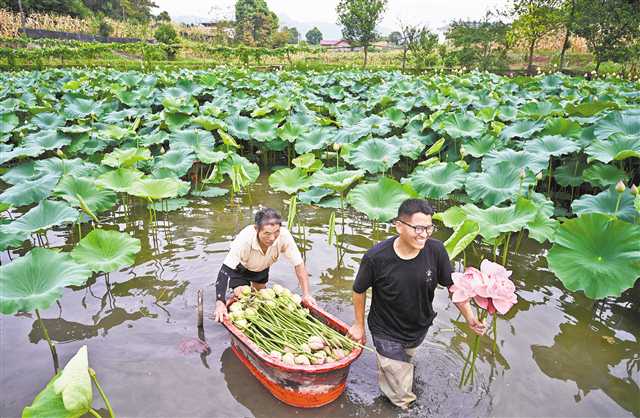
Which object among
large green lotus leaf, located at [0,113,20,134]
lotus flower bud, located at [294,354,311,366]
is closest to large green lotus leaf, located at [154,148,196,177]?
large green lotus leaf, located at [0,113,20,134]

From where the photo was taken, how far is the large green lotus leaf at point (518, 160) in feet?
14.3

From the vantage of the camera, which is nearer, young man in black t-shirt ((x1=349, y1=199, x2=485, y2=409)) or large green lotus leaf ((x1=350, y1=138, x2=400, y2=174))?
young man in black t-shirt ((x1=349, y1=199, x2=485, y2=409))

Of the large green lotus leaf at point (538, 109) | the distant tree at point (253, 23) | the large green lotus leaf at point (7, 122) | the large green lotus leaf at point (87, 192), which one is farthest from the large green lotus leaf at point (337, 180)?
the distant tree at point (253, 23)

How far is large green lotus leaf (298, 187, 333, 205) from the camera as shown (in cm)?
476

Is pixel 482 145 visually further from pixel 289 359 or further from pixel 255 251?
Answer: pixel 289 359

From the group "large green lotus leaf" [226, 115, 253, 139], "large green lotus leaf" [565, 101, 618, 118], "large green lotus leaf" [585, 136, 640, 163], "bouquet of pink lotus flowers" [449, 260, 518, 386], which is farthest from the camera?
"large green lotus leaf" [226, 115, 253, 139]

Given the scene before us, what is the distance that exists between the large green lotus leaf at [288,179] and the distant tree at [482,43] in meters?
20.5

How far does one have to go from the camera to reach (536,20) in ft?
66.7

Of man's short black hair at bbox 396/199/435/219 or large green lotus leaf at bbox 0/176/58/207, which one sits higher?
man's short black hair at bbox 396/199/435/219

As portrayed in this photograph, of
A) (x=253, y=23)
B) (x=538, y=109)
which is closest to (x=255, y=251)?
(x=538, y=109)

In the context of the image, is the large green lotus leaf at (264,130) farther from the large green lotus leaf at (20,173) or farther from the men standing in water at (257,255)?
the men standing in water at (257,255)

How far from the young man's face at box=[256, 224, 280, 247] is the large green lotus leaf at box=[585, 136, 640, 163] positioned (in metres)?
3.48

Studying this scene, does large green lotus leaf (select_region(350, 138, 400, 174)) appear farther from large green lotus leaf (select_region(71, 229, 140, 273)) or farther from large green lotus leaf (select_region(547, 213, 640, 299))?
large green lotus leaf (select_region(71, 229, 140, 273))

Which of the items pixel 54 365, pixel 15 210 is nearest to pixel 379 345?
pixel 54 365
